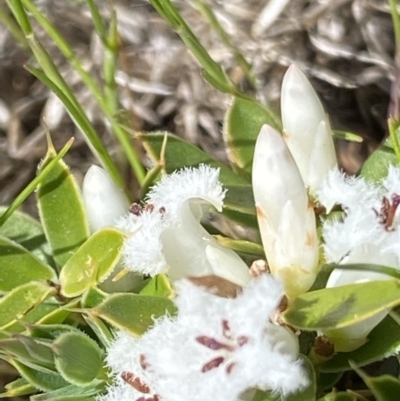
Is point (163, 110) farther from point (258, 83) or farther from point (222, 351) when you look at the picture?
point (222, 351)

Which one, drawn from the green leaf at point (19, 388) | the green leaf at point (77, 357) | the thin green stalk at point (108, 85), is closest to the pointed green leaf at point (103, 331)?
the green leaf at point (77, 357)

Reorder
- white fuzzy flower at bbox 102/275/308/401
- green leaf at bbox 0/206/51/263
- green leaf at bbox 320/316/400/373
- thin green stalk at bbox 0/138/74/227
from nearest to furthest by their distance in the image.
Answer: white fuzzy flower at bbox 102/275/308/401, green leaf at bbox 320/316/400/373, thin green stalk at bbox 0/138/74/227, green leaf at bbox 0/206/51/263

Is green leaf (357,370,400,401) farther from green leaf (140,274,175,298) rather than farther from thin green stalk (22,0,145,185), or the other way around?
thin green stalk (22,0,145,185)

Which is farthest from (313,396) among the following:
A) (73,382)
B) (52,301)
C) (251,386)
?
(52,301)

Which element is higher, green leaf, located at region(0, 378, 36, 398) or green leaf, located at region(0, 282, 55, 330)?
green leaf, located at region(0, 282, 55, 330)

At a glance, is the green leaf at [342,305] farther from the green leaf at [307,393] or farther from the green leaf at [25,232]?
the green leaf at [25,232]

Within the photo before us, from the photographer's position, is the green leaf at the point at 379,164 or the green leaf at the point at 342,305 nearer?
the green leaf at the point at 342,305

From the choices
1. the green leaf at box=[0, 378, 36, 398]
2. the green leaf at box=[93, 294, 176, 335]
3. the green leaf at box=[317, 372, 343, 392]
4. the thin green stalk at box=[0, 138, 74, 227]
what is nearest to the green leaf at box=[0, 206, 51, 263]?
the thin green stalk at box=[0, 138, 74, 227]
